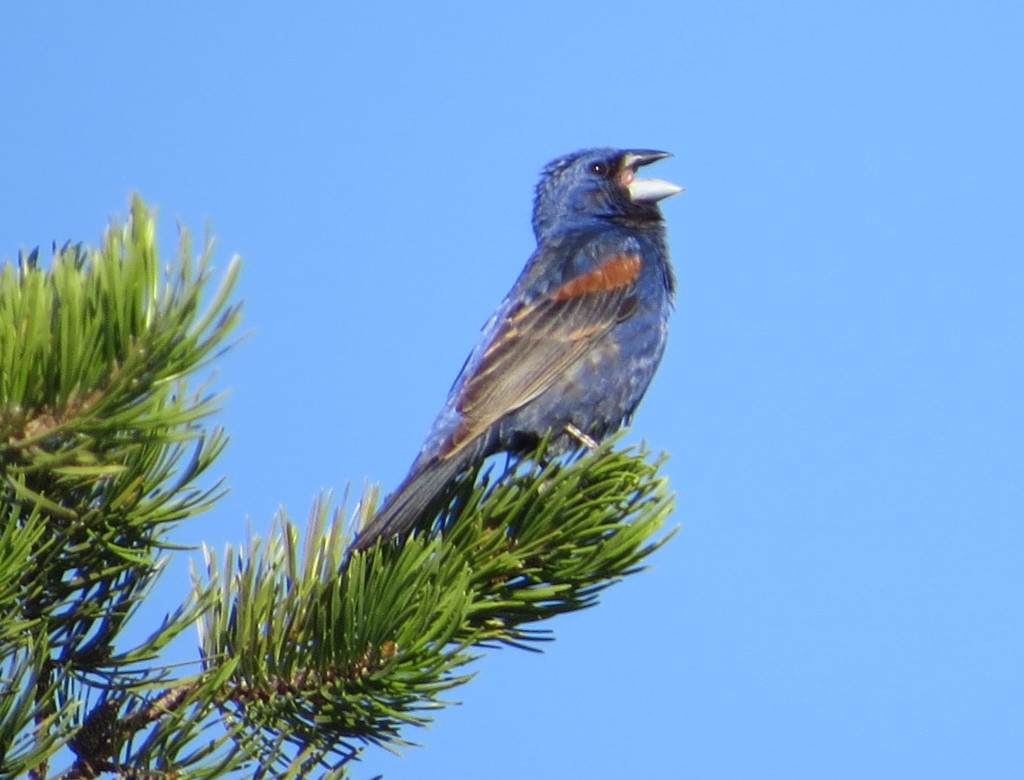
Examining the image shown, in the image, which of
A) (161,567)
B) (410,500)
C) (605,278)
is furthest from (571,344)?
→ (161,567)

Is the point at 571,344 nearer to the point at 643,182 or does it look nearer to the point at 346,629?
the point at 643,182

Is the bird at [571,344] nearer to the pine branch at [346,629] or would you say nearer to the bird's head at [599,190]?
the bird's head at [599,190]

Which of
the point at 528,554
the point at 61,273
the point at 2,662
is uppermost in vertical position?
the point at 528,554

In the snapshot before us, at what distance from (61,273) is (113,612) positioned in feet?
2.46

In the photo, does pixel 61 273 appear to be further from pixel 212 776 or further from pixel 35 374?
pixel 212 776

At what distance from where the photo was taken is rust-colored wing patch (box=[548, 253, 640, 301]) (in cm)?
596

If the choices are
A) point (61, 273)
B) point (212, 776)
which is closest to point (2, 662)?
point (212, 776)

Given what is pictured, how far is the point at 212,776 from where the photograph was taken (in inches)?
88.2

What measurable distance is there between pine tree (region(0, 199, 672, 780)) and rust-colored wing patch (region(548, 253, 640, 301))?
3019 millimetres

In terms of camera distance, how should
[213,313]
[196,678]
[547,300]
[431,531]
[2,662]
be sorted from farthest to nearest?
[547,300]
[431,531]
[196,678]
[2,662]
[213,313]

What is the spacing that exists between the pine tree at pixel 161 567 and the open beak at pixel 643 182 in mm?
4154

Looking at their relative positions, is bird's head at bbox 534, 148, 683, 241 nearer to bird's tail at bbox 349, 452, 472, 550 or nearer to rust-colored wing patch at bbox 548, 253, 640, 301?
rust-colored wing patch at bbox 548, 253, 640, 301

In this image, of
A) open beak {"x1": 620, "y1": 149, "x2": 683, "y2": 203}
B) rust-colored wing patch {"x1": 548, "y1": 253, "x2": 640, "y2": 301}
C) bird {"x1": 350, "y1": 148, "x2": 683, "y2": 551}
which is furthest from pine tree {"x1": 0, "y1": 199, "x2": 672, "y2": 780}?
open beak {"x1": 620, "y1": 149, "x2": 683, "y2": 203}

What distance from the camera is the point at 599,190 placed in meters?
7.16
